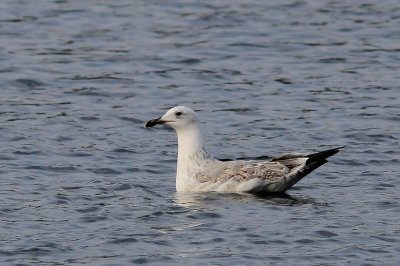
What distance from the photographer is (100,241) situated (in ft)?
40.9

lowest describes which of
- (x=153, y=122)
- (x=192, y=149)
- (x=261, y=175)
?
(x=261, y=175)

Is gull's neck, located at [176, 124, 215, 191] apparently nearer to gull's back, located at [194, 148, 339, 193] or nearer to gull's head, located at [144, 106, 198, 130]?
gull's head, located at [144, 106, 198, 130]

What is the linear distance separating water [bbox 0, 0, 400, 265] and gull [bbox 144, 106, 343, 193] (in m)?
0.21

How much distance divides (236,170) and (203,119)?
3658 millimetres

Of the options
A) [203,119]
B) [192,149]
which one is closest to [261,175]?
[192,149]

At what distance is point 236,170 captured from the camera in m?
14.9

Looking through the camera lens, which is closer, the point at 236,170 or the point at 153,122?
the point at 236,170

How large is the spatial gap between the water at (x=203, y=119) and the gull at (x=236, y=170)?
21cm

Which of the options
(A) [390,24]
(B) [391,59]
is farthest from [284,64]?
(A) [390,24]

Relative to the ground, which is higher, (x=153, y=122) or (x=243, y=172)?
(x=153, y=122)

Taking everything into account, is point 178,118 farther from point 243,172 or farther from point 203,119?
point 203,119

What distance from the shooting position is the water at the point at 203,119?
1253 centimetres

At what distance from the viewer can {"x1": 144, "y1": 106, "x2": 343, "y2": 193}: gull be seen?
48.6 ft

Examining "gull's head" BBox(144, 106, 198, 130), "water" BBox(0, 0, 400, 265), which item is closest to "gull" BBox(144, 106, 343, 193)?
"gull's head" BBox(144, 106, 198, 130)
